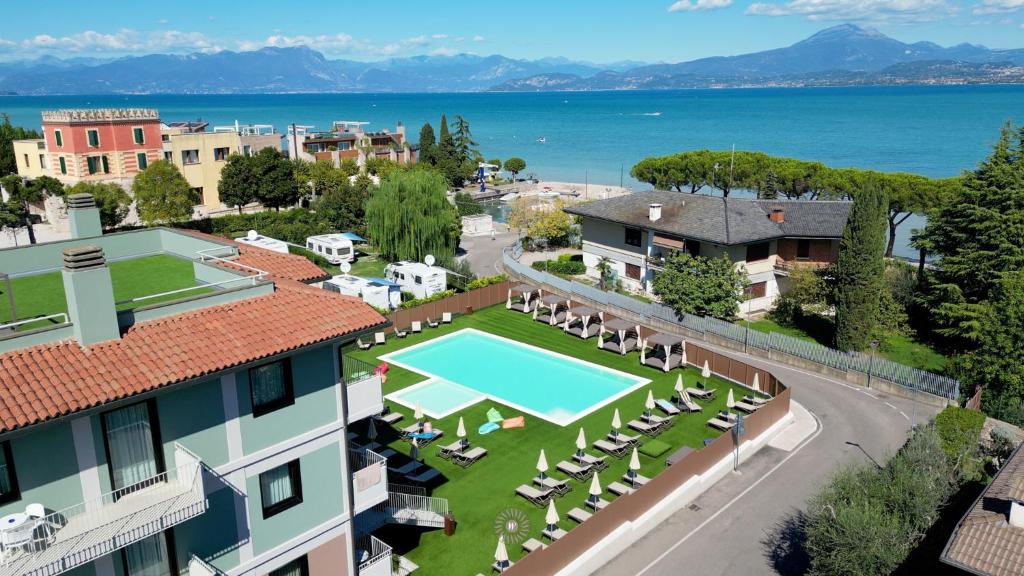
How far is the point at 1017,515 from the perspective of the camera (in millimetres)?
15586

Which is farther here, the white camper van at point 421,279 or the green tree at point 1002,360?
the white camper van at point 421,279

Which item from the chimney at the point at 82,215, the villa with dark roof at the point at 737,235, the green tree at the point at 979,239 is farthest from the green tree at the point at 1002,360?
the chimney at the point at 82,215

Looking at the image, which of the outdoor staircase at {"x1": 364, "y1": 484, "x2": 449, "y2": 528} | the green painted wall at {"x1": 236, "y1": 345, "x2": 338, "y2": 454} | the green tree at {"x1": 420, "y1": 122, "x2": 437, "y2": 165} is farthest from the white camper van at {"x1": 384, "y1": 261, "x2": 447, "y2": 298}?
the green tree at {"x1": 420, "y1": 122, "x2": 437, "y2": 165}

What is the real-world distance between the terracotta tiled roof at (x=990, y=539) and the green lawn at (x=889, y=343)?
20221mm

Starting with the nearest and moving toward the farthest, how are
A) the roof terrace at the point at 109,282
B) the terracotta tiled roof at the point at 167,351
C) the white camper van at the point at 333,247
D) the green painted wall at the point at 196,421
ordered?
the terracotta tiled roof at the point at 167,351, the roof terrace at the point at 109,282, the green painted wall at the point at 196,421, the white camper van at the point at 333,247

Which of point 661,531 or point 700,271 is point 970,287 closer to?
point 700,271

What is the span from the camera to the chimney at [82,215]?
18547 millimetres

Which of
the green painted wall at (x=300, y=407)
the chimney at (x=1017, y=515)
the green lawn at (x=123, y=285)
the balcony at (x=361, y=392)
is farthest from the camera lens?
the balcony at (x=361, y=392)

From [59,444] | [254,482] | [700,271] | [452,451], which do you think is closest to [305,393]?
[254,482]

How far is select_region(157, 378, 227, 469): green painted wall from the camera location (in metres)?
13.2

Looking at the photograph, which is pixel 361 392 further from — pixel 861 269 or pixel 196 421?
pixel 861 269

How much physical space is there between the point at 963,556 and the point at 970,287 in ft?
90.8

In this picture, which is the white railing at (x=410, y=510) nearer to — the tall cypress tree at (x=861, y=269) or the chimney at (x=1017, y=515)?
the chimney at (x=1017, y=515)

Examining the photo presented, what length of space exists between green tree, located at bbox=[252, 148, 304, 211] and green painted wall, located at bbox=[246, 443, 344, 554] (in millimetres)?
51372
